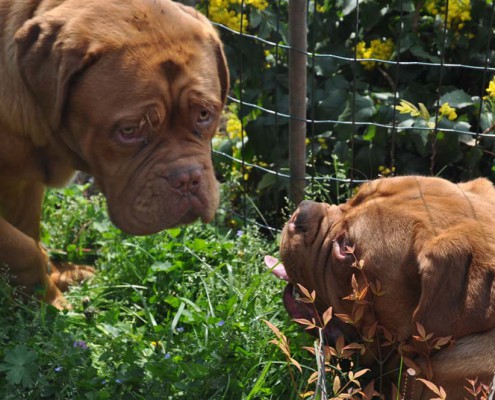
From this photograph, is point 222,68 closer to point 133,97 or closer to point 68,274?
point 133,97

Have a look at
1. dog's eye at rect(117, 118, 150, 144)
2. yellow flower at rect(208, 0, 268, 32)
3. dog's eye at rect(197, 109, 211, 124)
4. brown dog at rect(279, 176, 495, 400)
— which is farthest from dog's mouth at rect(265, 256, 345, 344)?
yellow flower at rect(208, 0, 268, 32)

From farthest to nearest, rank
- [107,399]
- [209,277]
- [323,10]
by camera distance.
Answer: [323,10], [209,277], [107,399]

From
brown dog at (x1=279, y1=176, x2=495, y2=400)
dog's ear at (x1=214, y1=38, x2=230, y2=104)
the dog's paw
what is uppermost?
dog's ear at (x1=214, y1=38, x2=230, y2=104)

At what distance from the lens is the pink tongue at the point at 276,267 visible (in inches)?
171

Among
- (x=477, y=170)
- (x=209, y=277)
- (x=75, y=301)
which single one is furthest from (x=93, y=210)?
(x=477, y=170)

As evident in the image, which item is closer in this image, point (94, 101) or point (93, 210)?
point (94, 101)

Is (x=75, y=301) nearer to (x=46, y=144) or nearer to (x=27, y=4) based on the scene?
(x=46, y=144)

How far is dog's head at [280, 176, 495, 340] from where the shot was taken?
10.5 feet

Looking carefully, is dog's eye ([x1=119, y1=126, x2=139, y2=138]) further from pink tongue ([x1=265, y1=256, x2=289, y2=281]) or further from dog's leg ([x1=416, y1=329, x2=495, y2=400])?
dog's leg ([x1=416, y1=329, x2=495, y2=400])

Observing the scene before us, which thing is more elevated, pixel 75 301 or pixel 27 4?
pixel 27 4

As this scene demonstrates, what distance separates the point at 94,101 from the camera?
3.83 m

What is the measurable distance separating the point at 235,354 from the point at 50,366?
2.63ft

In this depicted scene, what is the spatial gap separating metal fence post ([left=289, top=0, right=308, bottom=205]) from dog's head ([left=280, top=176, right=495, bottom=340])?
1.11 metres

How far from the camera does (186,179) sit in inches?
157
